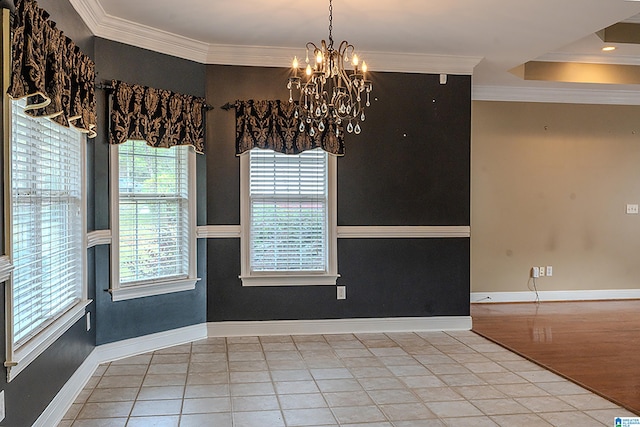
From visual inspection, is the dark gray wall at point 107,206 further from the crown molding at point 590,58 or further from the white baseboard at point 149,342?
the crown molding at point 590,58

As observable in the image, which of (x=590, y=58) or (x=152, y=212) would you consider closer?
(x=152, y=212)

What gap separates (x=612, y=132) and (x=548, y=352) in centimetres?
362

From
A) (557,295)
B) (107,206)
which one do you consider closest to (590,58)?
(557,295)

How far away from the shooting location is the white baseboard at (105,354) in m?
3.07

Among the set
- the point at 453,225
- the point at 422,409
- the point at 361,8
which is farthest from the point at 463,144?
the point at 422,409

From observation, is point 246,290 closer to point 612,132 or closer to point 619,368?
point 619,368

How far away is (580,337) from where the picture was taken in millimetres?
5039

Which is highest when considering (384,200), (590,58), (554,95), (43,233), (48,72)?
(590,58)

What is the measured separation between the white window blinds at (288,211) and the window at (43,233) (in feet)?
5.45

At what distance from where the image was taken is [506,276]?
264 inches

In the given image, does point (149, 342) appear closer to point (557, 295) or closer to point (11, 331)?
point (11, 331)

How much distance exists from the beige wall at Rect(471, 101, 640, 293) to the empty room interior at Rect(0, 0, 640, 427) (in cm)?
48

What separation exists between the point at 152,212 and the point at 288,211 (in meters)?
1.22

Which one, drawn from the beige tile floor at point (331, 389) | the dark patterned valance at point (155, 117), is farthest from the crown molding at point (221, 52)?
the beige tile floor at point (331, 389)
